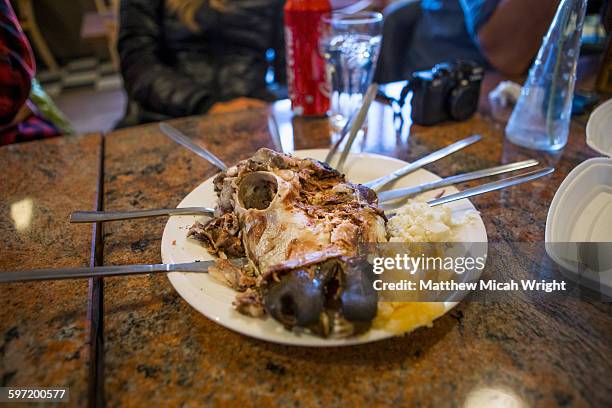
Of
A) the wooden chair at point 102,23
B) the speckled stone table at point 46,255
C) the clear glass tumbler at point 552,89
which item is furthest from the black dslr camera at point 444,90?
the wooden chair at point 102,23

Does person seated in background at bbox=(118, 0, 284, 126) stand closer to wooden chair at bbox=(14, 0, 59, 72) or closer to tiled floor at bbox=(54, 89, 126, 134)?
tiled floor at bbox=(54, 89, 126, 134)

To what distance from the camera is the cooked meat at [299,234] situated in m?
0.40

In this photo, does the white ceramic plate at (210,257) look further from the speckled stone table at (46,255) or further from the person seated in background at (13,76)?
the person seated in background at (13,76)

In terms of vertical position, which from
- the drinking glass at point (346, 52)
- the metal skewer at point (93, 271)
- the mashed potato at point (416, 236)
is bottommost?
the metal skewer at point (93, 271)

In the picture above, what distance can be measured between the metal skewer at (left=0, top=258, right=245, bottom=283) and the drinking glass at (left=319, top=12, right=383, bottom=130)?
634 millimetres

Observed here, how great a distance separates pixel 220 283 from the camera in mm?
478

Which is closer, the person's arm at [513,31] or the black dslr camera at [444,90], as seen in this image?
the black dslr camera at [444,90]

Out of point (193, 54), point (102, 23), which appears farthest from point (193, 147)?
point (102, 23)

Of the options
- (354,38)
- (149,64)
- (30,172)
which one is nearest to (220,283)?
(30,172)

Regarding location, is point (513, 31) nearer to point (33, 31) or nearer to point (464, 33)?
point (464, 33)

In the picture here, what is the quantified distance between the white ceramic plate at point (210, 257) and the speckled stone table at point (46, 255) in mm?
139

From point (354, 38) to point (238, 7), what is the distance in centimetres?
69

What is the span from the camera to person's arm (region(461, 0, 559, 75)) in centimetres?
120

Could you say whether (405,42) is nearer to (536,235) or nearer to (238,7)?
(238,7)
